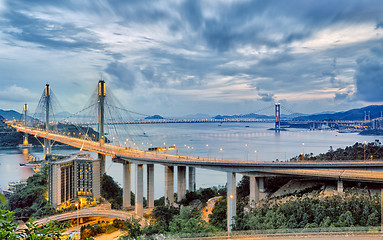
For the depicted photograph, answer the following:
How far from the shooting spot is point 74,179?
2044cm

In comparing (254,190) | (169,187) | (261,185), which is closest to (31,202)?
(169,187)

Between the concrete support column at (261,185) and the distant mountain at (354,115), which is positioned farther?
the distant mountain at (354,115)

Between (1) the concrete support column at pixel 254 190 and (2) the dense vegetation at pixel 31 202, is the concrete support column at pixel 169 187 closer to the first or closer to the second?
(1) the concrete support column at pixel 254 190

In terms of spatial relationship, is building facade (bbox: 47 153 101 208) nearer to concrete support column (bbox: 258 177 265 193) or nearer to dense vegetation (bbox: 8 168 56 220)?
dense vegetation (bbox: 8 168 56 220)

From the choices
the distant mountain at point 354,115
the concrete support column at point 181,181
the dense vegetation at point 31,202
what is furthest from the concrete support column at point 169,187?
the distant mountain at point 354,115

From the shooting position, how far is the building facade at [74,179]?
19.2 m

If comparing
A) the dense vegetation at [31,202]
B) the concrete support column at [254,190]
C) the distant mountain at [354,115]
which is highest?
the distant mountain at [354,115]

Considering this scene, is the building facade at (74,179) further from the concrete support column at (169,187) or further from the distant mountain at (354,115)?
the distant mountain at (354,115)

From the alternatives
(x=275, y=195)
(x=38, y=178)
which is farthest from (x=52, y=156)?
(x=275, y=195)

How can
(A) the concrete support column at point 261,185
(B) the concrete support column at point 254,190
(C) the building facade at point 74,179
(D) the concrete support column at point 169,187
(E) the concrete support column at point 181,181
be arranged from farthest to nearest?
(E) the concrete support column at point 181,181, (D) the concrete support column at point 169,187, (C) the building facade at point 74,179, (A) the concrete support column at point 261,185, (B) the concrete support column at point 254,190

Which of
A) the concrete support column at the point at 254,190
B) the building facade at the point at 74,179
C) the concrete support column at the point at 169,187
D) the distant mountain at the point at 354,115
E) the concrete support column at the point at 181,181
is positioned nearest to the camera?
the concrete support column at the point at 254,190

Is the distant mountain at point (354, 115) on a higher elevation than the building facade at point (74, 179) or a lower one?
higher

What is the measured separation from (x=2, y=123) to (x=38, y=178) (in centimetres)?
4900

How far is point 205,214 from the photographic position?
56.0ft
